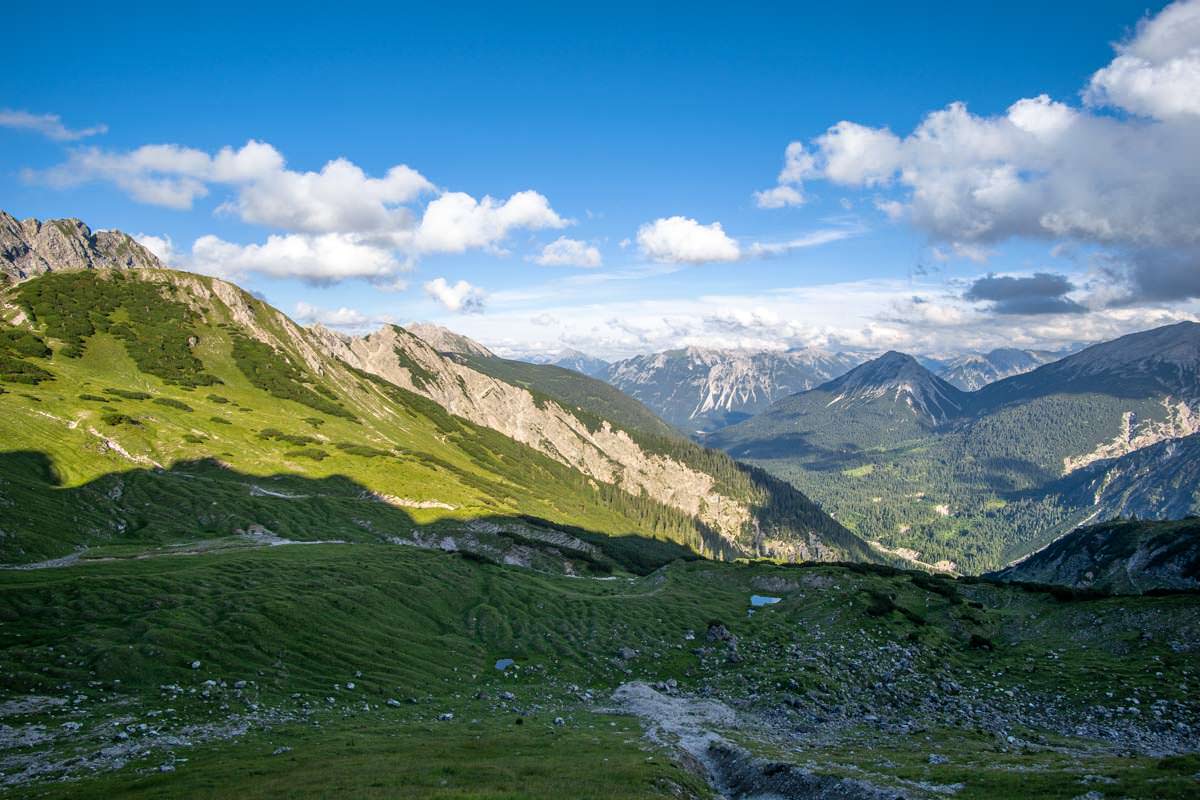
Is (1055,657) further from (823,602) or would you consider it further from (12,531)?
(12,531)

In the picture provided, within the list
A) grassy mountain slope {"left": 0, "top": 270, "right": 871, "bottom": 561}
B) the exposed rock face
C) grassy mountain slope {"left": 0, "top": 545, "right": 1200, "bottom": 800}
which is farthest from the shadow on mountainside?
the exposed rock face

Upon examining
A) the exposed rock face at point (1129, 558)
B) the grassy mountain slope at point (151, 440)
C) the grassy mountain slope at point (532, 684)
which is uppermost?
the grassy mountain slope at point (151, 440)

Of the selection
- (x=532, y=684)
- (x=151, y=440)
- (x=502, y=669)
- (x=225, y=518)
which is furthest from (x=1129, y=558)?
(x=151, y=440)

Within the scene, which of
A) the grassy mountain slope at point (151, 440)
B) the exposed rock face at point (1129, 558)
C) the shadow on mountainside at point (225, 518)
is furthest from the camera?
the exposed rock face at point (1129, 558)

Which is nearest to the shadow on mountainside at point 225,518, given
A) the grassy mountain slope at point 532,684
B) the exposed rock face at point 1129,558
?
the grassy mountain slope at point 532,684

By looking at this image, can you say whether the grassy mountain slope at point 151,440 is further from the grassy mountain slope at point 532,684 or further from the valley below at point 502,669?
the grassy mountain slope at point 532,684

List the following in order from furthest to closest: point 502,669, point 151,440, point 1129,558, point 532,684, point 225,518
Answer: point 1129,558 → point 151,440 → point 225,518 → point 502,669 → point 532,684

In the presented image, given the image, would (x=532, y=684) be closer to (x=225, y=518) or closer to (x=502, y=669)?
(x=502, y=669)

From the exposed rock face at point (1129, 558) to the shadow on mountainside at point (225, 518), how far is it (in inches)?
3925

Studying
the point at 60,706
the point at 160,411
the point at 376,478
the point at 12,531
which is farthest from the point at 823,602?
the point at 160,411

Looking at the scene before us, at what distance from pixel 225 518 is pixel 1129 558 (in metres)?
180

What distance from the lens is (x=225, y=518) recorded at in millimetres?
101250

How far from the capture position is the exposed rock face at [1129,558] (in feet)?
387

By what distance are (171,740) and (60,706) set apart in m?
8.96
